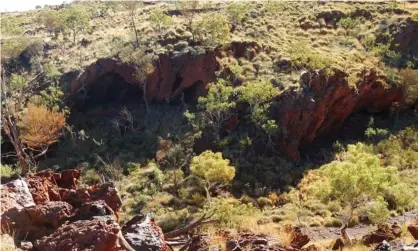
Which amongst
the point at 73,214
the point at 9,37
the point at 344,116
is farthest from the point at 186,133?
the point at 9,37

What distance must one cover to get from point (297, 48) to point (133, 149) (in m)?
19.5

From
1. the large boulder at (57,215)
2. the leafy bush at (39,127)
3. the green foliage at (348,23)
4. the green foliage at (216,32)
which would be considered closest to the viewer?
the large boulder at (57,215)

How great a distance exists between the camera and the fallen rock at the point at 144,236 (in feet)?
35.1

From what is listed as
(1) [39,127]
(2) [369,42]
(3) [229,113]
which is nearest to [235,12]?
(2) [369,42]

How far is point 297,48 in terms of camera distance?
44.9 m

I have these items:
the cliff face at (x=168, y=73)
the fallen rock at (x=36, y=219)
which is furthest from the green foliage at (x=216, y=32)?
the fallen rock at (x=36, y=219)

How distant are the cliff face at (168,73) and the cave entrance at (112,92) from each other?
0.84 m

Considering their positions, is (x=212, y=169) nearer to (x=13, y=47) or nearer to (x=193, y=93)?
(x=193, y=93)

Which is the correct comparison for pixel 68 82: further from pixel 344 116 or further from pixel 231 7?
pixel 344 116

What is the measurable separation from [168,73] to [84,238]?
1414 inches

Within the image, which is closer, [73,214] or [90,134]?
[73,214]

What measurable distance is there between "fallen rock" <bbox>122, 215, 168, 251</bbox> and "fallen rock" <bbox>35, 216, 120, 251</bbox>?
0.83 meters

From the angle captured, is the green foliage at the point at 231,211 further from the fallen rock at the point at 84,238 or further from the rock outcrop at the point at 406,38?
the rock outcrop at the point at 406,38

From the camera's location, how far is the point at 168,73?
4459cm
